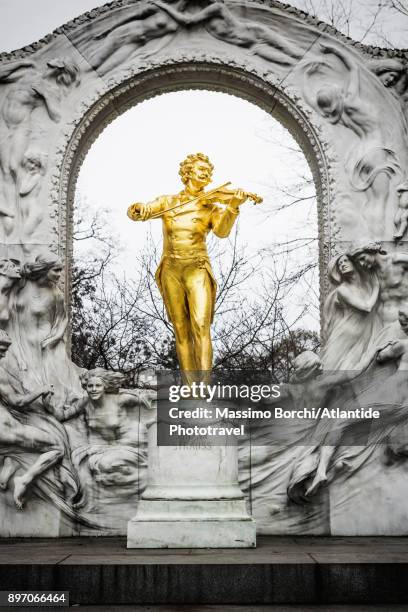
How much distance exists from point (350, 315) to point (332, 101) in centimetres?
234

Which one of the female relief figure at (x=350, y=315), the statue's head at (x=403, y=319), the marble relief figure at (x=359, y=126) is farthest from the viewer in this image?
the marble relief figure at (x=359, y=126)

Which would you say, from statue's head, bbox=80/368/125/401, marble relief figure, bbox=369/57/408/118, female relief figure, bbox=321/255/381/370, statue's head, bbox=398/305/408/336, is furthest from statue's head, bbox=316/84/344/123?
statue's head, bbox=80/368/125/401

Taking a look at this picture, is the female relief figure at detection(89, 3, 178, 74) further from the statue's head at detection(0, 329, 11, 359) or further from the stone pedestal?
the stone pedestal

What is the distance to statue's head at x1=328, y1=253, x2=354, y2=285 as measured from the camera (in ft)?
26.0

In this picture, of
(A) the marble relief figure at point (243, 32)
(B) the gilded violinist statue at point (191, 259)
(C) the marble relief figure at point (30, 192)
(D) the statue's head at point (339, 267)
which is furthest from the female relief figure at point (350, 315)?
(C) the marble relief figure at point (30, 192)

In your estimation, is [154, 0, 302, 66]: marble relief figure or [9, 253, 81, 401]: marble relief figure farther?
[154, 0, 302, 66]: marble relief figure

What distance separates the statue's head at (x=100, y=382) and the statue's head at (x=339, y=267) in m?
2.35

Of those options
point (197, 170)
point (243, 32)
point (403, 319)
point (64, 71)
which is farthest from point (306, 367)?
point (64, 71)

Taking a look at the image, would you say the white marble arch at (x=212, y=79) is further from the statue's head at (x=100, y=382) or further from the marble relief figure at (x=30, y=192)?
the statue's head at (x=100, y=382)

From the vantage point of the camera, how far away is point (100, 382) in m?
7.63

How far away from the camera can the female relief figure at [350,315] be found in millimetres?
7840

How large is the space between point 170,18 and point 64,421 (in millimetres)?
4523

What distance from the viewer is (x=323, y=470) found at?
24.2 feet

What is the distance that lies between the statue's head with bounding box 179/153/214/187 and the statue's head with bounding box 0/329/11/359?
235 centimetres
